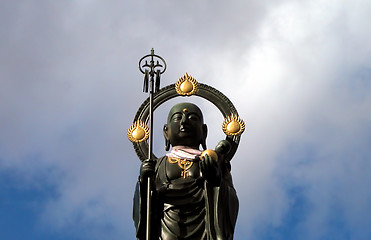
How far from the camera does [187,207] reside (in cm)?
1215

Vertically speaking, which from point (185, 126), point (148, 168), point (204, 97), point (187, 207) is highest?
point (204, 97)

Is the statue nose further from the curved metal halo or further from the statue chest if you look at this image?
the curved metal halo

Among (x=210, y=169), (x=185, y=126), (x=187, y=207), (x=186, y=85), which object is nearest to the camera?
(x=210, y=169)

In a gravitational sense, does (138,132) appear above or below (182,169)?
above

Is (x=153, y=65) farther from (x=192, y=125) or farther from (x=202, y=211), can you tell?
(x=202, y=211)

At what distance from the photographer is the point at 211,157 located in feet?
38.1

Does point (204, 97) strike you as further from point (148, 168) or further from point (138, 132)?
point (148, 168)

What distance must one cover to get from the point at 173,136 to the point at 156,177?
2.37 ft

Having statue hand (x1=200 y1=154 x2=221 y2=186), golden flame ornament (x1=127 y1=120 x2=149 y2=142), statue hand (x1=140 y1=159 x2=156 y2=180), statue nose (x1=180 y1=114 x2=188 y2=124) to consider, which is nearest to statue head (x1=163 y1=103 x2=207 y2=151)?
statue nose (x1=180 y1=114 x2=188 y2=124)

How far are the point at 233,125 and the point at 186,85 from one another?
40.2 inches

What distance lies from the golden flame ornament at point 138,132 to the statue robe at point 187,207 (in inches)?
32.0

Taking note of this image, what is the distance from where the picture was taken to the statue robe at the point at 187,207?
11.9 m

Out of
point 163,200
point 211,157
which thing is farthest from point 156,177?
point 211,157

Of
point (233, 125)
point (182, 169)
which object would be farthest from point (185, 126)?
point (233, 125)
